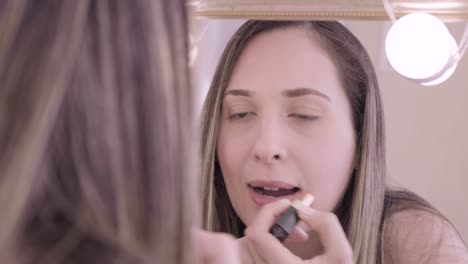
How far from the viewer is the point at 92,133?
0.96 feet

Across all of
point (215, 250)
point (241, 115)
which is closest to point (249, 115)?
point (241, 115)

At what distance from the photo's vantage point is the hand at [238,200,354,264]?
63cm

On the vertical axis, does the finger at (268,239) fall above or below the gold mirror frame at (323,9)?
below

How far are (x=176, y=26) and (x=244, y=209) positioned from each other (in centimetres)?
50

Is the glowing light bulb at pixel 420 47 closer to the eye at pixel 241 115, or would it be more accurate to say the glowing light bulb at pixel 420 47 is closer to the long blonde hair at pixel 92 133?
the eye at pixel 241 115

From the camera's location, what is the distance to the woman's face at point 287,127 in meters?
0.74

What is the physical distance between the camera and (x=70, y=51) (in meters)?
0.29

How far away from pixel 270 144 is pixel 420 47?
0.21m

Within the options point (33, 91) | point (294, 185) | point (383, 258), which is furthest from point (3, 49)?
point (383, 258)

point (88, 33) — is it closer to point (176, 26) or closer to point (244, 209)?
point (176, 26)

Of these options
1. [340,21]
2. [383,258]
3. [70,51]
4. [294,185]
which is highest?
[340,21]

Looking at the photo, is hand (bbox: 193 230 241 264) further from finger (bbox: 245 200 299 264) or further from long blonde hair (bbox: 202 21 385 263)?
long blonde hair (bbox: 202 21 385 263)

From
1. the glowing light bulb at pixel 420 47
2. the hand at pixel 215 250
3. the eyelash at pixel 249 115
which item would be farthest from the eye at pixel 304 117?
the hand at pixel 215 250

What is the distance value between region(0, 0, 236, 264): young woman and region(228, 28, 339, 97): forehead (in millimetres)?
456
